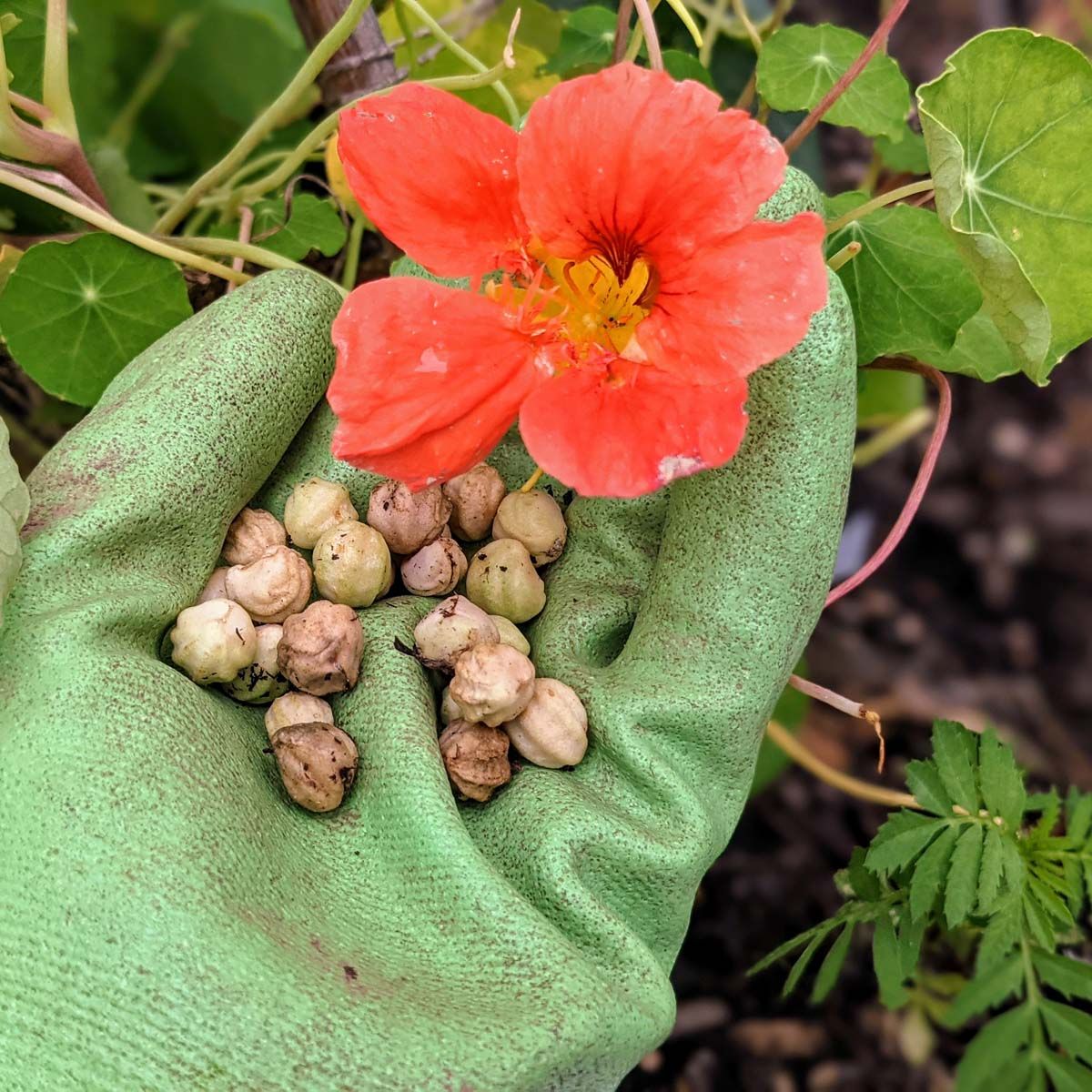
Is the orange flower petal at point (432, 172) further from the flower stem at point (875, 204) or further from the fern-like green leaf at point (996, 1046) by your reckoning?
the fern-like green leaf at point (996, 1046)

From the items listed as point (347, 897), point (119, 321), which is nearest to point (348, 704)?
point (347, 897)

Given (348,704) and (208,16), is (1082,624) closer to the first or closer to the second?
(348,704)

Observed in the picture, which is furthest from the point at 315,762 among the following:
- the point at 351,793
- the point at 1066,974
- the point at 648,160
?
the point at 1066,974

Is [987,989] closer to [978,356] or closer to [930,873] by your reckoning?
[930,873]

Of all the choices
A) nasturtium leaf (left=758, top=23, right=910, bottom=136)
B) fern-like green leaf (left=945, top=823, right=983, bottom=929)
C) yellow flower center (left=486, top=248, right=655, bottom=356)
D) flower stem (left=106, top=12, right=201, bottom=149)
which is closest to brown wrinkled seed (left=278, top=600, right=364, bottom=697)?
yellow flower center (left=486, top=248, right=655, bottom=356)

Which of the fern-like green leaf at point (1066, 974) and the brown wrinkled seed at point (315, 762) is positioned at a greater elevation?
the brown wrinkled seed at point (315, 762)

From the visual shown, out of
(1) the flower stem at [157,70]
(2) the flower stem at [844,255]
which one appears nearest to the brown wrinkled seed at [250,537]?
(2) the flower stem at [844,255]
